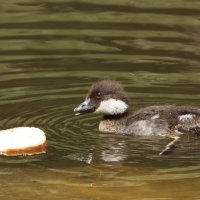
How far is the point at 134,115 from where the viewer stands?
1126 cm

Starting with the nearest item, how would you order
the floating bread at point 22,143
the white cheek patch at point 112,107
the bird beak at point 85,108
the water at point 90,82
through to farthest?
1. the water at point 90,82
2. the floating bread at point 22,143
3. the white cheek patch at point 112,107
4. the bird beak at point 85,108

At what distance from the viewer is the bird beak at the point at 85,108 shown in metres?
11.5

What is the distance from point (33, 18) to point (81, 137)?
549cm

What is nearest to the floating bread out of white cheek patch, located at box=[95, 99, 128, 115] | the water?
the water

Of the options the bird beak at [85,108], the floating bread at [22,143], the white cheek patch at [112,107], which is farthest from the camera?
the bird beak at [85,108]

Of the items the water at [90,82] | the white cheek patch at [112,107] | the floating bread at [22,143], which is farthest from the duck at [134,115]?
the floating bread at [22,143]

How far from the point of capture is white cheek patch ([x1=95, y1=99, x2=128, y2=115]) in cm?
1135

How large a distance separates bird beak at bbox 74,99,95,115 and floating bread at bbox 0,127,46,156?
1142mm

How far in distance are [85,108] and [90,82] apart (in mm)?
1466

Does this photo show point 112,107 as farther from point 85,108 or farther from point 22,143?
point 22,143

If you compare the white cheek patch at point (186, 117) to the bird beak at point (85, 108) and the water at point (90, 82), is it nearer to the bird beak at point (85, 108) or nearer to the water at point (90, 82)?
the water at point (90, 82)

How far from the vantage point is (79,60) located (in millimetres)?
14023

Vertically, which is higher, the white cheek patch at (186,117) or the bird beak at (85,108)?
the bird beak at (85,108)

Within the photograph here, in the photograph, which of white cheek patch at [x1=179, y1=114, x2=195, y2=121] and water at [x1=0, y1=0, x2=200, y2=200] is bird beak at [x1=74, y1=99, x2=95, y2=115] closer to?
water at [x1=0, y1=0, x2=200, y2=200]
